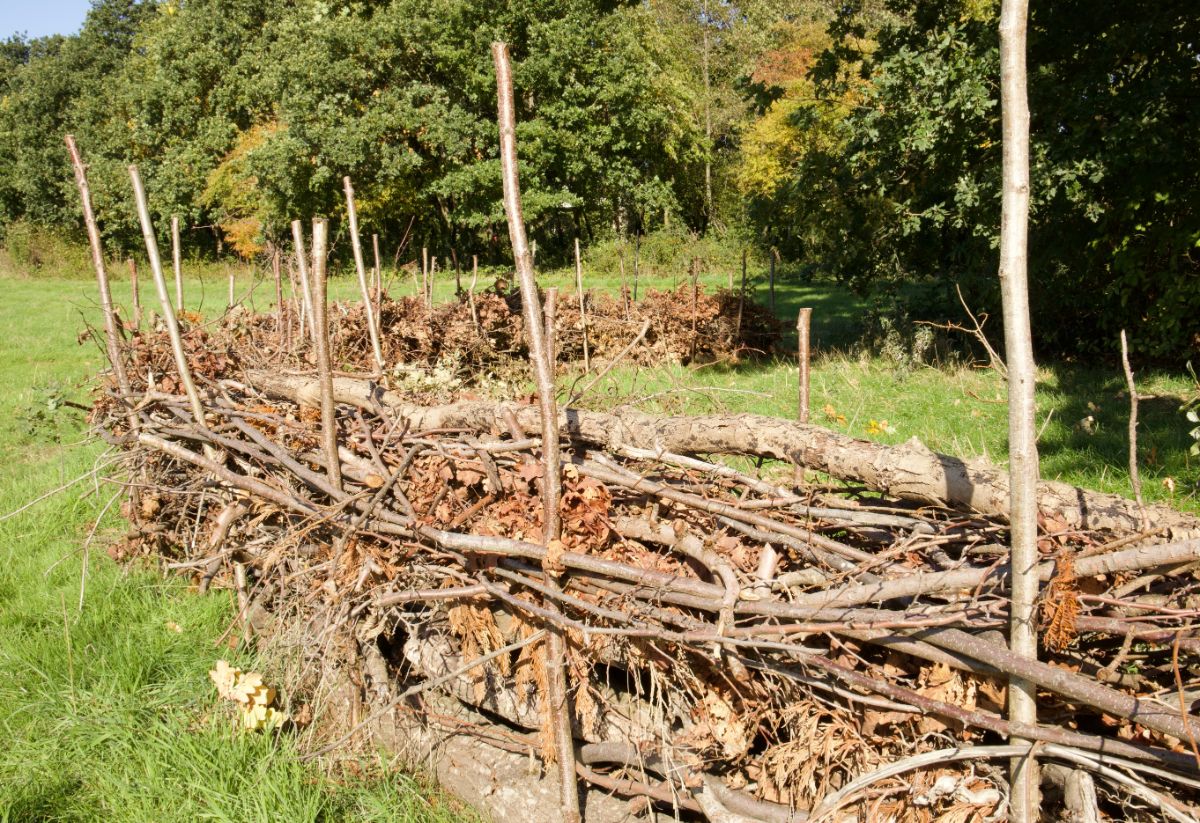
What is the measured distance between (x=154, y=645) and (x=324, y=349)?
2.14m

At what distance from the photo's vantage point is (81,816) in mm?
3252

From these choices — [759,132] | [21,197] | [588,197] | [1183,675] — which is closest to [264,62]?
[588,197]

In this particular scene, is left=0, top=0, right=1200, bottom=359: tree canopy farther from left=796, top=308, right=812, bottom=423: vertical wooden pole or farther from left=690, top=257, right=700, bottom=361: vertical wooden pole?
left=796, top=308, right=812, bottom=423: vertical wooden pole

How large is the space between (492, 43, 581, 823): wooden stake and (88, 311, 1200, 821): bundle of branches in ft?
0.26

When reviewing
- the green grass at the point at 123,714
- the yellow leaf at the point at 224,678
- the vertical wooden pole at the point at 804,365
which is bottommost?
the green grass at the point at 123,714

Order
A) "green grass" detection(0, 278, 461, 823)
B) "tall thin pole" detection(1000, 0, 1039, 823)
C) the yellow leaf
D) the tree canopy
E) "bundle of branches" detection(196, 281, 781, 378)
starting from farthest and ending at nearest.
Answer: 1. the tree canopy
2. "bundle of branches" detection(196, 281, 781, 378)
3. the yellow leaf
4. "green grass" detection(0, 278, 461, 823)
5. "tall thin pole" detection(1000, 0, 1039, 823)

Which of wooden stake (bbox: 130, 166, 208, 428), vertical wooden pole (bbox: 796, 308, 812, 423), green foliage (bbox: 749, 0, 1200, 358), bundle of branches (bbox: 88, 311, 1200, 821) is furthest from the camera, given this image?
green foliage (bbox: 749, 0, 1200, 358)

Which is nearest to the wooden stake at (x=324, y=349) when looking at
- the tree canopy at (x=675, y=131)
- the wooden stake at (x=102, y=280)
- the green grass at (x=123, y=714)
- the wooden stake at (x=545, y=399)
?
the wooden stake at (x=545, y=399)

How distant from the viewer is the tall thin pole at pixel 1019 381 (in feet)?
6.20

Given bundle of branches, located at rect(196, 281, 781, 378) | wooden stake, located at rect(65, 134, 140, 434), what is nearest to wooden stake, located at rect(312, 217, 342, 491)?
wooden stake, located at rect(65, 134, 140, 434)

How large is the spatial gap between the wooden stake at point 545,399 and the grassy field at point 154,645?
73 cm

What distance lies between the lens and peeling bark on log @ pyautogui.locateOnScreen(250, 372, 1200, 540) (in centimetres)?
228

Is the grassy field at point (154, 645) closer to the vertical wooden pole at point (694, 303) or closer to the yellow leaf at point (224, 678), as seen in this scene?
the yellow leaf at point (224, 678)

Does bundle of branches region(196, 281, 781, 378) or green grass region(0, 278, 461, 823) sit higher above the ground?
bundle of branches region(196, 281, 781, 378)
